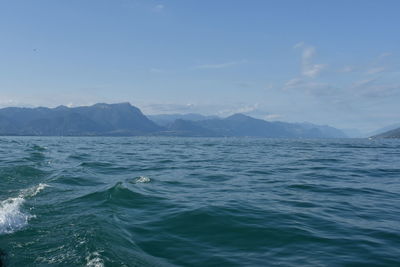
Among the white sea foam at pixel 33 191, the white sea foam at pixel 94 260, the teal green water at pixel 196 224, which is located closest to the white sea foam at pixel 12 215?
the teal green water at pixel 196 224

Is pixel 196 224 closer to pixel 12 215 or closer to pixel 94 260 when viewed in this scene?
pixel 94 260

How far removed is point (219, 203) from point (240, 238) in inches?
195

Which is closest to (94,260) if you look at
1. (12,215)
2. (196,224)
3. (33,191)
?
(196,224)

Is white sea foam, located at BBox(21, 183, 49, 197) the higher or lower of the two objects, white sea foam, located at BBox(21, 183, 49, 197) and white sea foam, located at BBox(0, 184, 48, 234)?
the lower

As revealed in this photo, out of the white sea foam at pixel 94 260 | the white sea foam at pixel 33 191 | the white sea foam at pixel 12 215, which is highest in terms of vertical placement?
the white sea foam at pixel 94 260

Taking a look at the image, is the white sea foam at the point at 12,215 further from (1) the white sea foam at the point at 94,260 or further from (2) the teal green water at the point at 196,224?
(1) the white sea foam at the point at 94,260

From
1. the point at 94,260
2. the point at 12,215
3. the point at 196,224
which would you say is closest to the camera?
the point at 94,260

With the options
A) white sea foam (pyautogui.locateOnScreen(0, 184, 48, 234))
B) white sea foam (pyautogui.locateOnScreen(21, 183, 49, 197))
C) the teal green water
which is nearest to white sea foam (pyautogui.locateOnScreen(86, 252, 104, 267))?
the teal green water

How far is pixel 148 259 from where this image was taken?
362 inches

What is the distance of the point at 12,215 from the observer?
1270cm

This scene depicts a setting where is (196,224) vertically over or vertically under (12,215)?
under

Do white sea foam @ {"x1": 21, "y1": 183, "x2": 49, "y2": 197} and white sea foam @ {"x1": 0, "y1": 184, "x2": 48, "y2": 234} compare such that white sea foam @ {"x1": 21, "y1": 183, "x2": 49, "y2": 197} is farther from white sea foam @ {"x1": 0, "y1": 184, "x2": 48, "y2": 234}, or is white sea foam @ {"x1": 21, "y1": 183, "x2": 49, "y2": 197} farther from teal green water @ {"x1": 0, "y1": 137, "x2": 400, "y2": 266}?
white sea foam @ {"x1": 0, "y1": 184, "x2": 48, "y2": 234}

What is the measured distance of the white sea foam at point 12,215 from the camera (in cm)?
1141

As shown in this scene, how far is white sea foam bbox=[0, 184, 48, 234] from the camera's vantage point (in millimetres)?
11406
